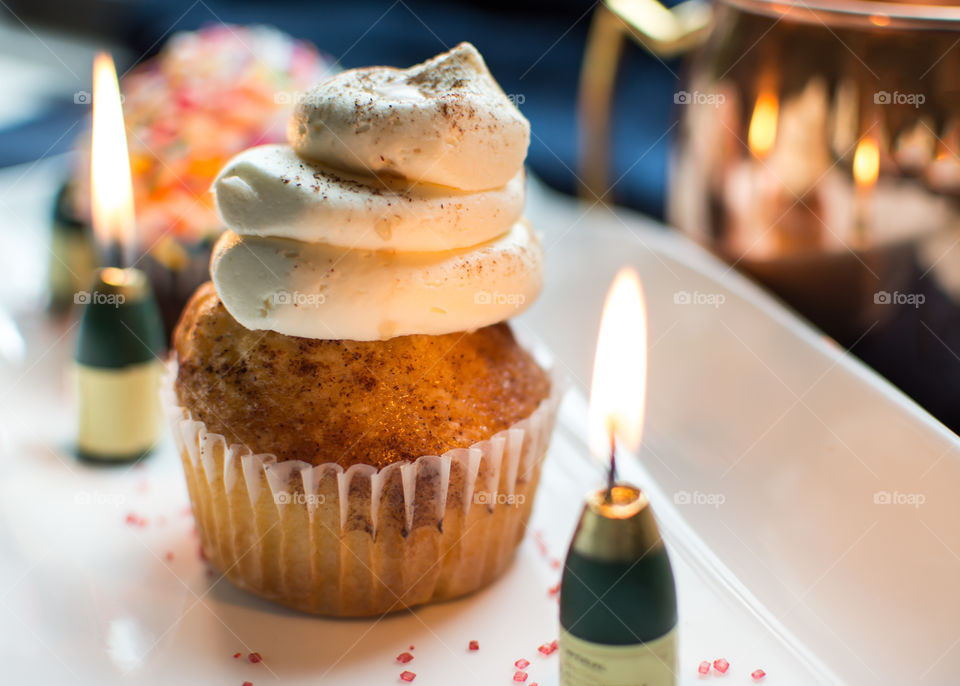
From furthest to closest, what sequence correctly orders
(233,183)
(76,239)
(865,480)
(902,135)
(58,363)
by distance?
(76,239), (58,363), (902,135), (865,480), (233,183)

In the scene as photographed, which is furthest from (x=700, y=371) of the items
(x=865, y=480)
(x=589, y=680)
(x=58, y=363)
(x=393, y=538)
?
(x=58, y=363)

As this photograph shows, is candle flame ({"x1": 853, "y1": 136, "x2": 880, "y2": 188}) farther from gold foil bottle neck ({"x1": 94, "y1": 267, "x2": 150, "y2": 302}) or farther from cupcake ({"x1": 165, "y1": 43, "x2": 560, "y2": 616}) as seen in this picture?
gold foil bottle neck ({"x1": 94, "y1": 267, "x2": 150, "y2": 302})

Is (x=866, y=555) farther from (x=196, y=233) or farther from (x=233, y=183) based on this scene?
(x=196, y=233)

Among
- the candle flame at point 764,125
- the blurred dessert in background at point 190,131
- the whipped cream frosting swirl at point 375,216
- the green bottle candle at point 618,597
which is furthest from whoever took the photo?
the blurred dessert in background at point 190,131

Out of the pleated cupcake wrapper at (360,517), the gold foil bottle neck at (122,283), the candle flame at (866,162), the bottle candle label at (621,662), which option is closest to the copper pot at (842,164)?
the candle flame at (866,162)

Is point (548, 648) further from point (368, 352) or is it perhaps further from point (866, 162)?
point (866, 162)

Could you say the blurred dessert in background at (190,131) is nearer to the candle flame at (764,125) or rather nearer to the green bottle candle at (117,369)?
the green bottle candle at (117,369)

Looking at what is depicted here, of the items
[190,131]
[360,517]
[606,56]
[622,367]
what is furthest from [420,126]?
[606,56]
